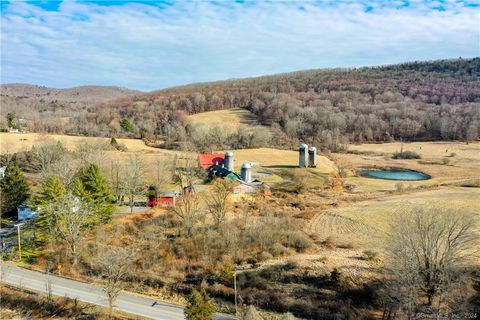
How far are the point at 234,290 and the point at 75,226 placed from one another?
13.2 m

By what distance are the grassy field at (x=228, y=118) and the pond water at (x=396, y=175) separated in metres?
45.5

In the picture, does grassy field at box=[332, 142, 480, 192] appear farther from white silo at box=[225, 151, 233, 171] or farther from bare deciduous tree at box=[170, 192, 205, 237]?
bare deciduous tree at box=[170, 192, 205, 237]

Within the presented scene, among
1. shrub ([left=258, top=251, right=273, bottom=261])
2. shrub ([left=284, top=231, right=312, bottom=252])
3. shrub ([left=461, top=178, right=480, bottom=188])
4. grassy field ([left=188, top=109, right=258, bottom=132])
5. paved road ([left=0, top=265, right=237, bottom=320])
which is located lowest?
paved road ([left=0, top=265, right=237, bottom=320])

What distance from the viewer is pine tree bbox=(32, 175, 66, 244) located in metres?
33.3

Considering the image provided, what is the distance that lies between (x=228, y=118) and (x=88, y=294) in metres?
98.2

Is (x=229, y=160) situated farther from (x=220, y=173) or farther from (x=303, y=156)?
(x=303, y=156)

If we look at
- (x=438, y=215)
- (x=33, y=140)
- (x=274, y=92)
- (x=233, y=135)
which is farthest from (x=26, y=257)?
(x=274, y=92)

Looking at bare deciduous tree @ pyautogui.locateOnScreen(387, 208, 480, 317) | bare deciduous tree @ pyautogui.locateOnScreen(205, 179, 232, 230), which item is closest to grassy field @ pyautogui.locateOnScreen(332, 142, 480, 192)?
bare deciduous tree @ pyautogui.locateOnScreen(205, 179, 232, 230)

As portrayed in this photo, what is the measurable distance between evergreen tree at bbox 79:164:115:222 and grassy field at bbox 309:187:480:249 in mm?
17618

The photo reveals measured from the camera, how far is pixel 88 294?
83.5 ft

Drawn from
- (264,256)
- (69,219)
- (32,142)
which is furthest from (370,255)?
(32,142)

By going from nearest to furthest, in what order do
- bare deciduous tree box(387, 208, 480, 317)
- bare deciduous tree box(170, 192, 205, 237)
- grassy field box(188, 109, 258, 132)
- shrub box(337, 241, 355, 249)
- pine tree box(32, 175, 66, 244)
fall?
1. bare deciduous tree box(387, 208, 480, 317)
2. shrub box(337, 241, 355, 249)
3. pine tree box(32, 175, 66, 244)
4. bare deciduous tree box(170, 192, 205, 237)
5. grassy field box(188, 109, 258, 132)

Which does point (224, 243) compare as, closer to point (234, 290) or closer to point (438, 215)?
point (234, 290)

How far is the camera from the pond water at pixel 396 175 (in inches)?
2559
